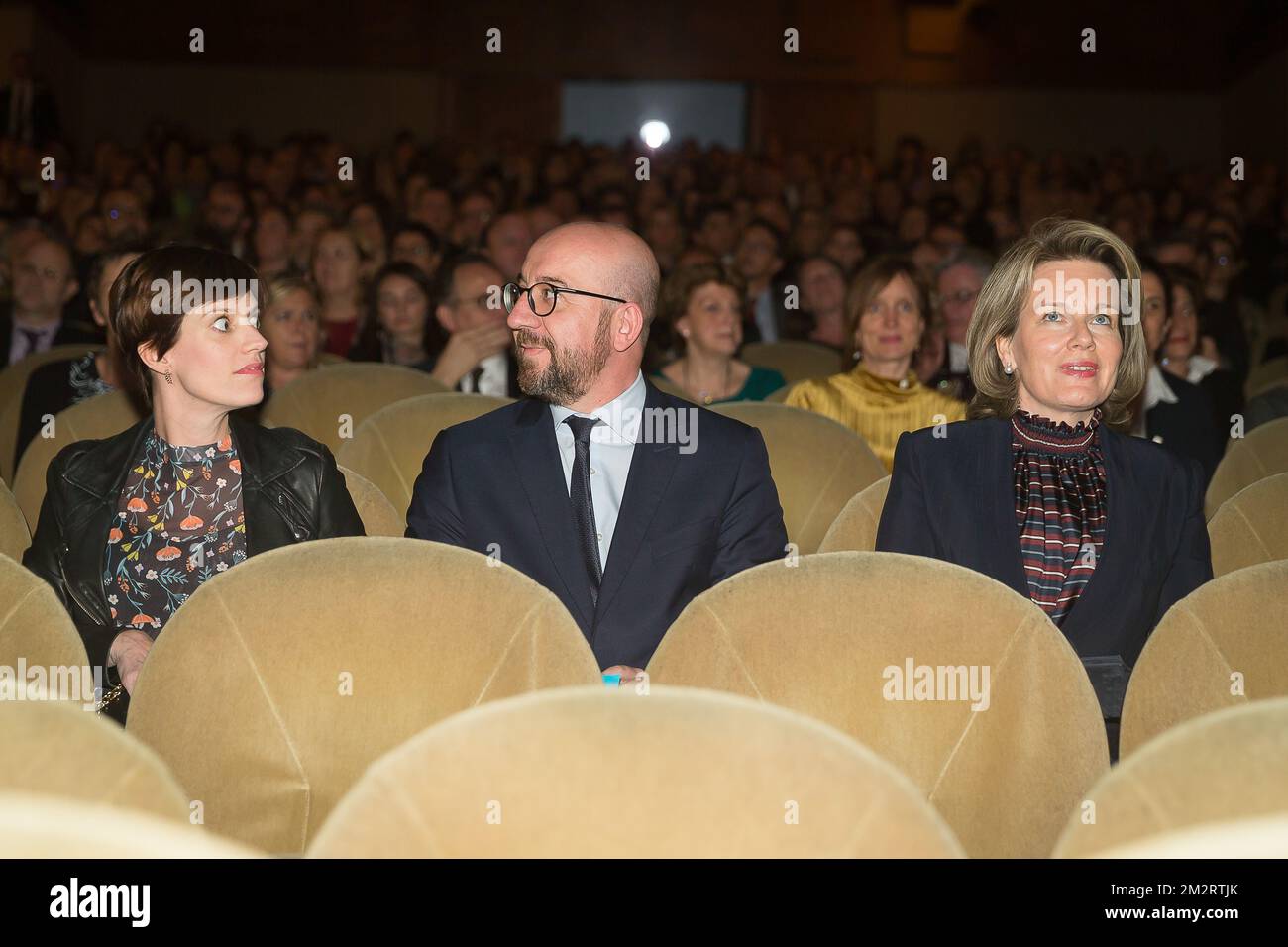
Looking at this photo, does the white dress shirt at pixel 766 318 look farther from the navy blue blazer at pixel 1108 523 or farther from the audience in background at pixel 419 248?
the navy blue blazer at pixel 1108 523

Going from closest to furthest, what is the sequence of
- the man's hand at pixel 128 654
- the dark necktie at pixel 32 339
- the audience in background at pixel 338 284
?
the man's hand at pixel 128 654
the dark necktie at pixel 32 339
the audience in background at pixel 338 284

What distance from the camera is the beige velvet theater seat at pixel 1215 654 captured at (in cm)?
185

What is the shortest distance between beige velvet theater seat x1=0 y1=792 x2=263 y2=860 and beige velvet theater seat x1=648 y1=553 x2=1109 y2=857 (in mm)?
938

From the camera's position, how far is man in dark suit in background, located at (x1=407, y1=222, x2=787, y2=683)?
2.60 m

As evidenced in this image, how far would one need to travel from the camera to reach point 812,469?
339 centimetres

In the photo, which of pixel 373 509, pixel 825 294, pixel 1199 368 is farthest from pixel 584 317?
pixel 825 294

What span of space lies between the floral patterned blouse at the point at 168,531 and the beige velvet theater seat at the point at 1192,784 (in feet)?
5.78

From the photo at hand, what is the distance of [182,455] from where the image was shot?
8.55 ft

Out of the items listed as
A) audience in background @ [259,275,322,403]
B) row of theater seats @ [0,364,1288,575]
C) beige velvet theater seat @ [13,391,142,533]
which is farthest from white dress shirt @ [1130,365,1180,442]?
beige velvet theater seat @ [13,391,142,533]

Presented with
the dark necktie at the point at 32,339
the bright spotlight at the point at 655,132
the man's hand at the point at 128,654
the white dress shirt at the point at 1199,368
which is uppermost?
the bright spotlight at the point at 655,132

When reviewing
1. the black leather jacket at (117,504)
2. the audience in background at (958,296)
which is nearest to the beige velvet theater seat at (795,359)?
the audience in background at (958,296)
